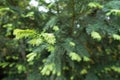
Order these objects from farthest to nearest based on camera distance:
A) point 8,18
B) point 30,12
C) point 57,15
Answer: point 8,18, point 30,12, point 57,15

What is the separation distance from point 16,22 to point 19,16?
3.9 inches

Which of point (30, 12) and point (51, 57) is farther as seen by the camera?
point (30, 12)

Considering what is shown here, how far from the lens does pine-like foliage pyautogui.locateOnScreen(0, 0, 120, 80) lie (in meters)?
1.95

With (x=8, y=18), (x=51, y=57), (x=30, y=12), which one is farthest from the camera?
(x=8, y=18)

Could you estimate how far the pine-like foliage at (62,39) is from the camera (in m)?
1.95

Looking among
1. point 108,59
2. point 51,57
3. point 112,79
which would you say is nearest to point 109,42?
point 108,59

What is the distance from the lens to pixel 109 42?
269 centimetres

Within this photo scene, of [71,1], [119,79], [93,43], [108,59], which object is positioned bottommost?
[119,79]

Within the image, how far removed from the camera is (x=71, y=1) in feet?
6.48

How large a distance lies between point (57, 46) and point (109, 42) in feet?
2.94

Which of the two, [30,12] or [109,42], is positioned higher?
[30,12]

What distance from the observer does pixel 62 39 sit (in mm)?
2062

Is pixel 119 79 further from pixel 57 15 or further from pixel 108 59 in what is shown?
pixel 57 15

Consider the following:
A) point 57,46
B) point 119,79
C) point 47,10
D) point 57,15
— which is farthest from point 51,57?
point 119,79
